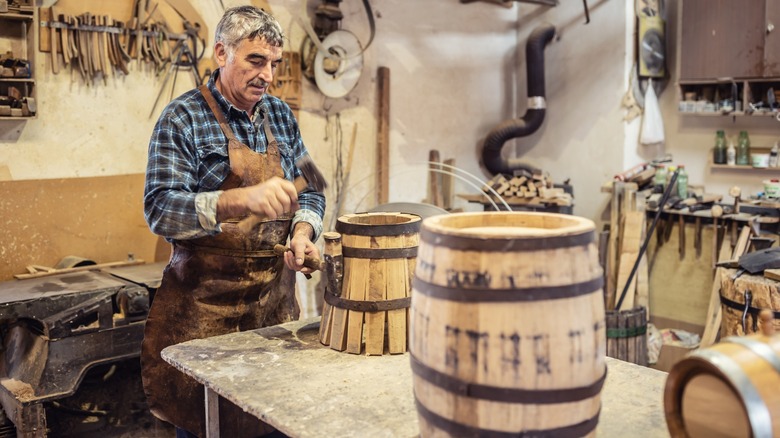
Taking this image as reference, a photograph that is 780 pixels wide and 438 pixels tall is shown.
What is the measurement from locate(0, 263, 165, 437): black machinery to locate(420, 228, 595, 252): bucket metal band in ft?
9.03

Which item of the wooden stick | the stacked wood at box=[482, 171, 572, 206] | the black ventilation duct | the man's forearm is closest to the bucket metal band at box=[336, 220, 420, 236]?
the man's forearm

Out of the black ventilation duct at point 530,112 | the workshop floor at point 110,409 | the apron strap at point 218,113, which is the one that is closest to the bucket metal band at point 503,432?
the apron strap at point 218,113

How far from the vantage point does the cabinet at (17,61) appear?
4031 millimetres

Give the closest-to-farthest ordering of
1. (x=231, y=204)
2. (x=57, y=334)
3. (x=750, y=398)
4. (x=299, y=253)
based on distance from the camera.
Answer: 1. (x=750, y=398)
2. (x=231, y=204)
3. (x=299, y=253)
4. (x=57, y=334)

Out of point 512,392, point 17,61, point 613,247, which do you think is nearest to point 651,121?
point 613,247

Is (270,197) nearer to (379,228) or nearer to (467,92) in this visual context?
(379,228)

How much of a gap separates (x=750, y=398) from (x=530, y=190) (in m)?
4.77

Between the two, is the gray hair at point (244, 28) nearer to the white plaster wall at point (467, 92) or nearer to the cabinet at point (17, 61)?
the cabinet at point (17, 61)

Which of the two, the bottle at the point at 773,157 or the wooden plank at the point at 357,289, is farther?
the bottle at the point at 773,157

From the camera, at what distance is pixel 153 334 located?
9.67ft

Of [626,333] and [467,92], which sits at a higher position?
[467,92]

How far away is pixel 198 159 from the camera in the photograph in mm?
2816

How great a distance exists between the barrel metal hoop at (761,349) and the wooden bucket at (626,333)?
3.52 m

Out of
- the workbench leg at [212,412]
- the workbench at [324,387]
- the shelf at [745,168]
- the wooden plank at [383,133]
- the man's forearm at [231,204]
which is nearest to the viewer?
the workbench at [324,387]
